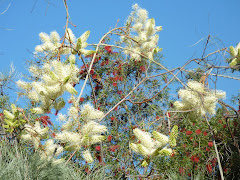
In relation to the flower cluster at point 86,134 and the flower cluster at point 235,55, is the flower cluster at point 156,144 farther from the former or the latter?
the flower cluster at point 235,55

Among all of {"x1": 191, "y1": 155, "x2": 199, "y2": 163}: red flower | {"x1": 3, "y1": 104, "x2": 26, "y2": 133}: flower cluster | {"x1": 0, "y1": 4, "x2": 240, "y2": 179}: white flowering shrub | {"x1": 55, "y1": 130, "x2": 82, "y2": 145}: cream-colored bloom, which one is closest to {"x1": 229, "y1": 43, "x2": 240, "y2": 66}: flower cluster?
{"x1": 0, "y1": 4, "x2": 240, "y2": 179}: white flowering shrub

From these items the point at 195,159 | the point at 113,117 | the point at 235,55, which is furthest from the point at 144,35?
the point at 113,117

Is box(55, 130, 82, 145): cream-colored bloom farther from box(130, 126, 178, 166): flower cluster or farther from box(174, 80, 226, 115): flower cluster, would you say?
box(174, 80, 226, 115): flower cluster

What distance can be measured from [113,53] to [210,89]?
2917 mm

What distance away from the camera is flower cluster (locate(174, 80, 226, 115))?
108 centimetres

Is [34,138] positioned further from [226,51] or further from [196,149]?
[196,149]

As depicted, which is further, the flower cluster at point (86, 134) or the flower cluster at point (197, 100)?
the flower cluster at point (197, 100)

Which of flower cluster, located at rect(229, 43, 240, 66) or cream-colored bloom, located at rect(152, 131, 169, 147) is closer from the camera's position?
cream-colored bloom, located at rect(152, 131, 169, 147)

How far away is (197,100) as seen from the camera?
3.55ft

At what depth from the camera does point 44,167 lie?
156cm

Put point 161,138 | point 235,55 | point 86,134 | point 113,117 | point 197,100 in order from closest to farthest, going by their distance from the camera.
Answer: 1. point 161,138
2. point 86,134
3. point 197,100
4. point 235,55
5. point 113,117

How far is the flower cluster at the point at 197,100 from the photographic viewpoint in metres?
1.08

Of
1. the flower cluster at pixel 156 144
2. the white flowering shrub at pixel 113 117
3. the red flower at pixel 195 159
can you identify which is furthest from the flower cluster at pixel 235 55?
the red flower at pixel 195 159

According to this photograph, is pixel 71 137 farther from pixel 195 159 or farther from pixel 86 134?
pixel 195 159
